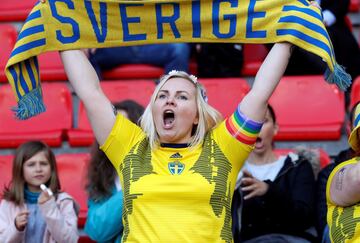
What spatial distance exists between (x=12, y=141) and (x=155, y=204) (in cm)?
234

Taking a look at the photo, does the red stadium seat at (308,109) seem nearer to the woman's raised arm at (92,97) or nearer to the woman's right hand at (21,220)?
the woman's right hand at (21,220)

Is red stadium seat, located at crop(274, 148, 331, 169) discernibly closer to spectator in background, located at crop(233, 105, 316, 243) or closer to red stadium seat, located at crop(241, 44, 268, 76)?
spectator in background, located at crop(233, 105, 316, 243)

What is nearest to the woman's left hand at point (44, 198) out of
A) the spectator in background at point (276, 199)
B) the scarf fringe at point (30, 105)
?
the scarf fringe at point (30, 105)

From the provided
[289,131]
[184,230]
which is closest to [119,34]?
[184,230]

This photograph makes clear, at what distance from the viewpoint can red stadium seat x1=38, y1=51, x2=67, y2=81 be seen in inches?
236

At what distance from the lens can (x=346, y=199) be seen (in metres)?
3.37

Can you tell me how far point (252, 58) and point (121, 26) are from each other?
2471mm

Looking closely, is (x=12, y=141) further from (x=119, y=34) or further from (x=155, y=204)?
(x=155, y=204)

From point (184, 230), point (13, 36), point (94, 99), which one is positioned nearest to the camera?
point (184, 230)

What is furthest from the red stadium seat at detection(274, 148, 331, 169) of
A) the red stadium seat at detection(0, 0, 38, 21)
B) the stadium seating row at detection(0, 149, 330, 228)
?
the red stadium seat at detection(0, 0, 38, 21)

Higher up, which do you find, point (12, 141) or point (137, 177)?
point (137, 177)

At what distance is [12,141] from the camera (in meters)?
5.44

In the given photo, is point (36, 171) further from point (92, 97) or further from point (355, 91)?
point (355, 91)

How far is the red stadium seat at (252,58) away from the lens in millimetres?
5941
